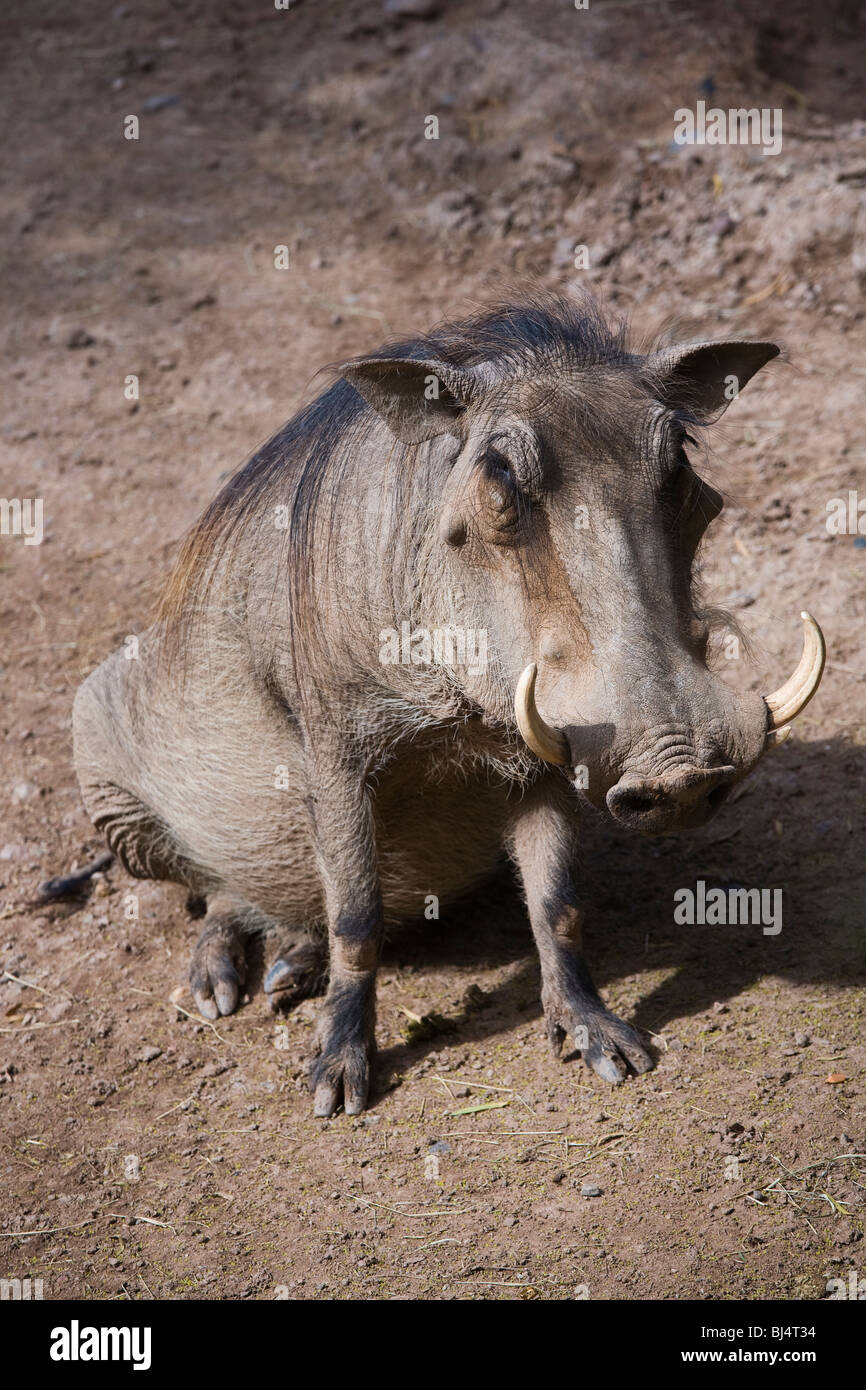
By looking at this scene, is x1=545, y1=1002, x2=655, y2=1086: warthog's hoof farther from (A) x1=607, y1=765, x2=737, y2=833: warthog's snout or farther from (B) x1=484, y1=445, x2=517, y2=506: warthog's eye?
(B) x1=484, y1=445, x2=517, y2=506: warthog's eye

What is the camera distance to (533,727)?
9.20 ft

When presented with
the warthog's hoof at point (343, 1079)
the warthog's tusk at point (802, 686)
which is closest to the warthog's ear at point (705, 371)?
the warthog's tusk at point (802, 686)

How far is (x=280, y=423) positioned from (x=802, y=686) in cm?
371

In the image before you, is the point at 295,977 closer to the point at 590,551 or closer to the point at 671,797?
the point at 671,797

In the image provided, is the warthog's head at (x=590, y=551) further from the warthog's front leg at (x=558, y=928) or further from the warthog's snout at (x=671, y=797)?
the warthog's front leg at (x=558, y=928)

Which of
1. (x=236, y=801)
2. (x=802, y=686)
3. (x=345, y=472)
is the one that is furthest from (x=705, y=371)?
(x=236, y=801)

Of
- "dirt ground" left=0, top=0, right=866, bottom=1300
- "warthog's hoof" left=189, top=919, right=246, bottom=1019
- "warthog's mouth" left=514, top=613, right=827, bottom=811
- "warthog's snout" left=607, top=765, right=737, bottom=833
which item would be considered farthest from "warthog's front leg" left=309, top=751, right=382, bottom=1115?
"warthog's snout" left=607, top=765, right=737, bottom=833

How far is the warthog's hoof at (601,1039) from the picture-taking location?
3.40m

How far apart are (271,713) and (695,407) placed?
4.52 ft

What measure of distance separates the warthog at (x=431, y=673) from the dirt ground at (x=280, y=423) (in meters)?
0.24

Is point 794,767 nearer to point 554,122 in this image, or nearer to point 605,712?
point 605,712

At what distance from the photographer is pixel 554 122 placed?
734 centimetres

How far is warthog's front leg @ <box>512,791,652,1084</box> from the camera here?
3494 millimetres

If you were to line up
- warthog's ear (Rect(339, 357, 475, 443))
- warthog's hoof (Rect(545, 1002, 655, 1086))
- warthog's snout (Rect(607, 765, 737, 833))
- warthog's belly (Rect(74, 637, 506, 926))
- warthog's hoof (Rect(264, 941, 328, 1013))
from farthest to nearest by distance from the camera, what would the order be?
warthog's hoof (Rect(264, 941, 328, 1013)) → warthog's belly (Rect(74, 637, 506, 926)) → warthog's hoof (Rect(545, 1002, 655, 1086)) → warthog's ear (Rect(339, 357, 475, 443)) → warthog's snout (Rect(607, 765, 737, 833))
